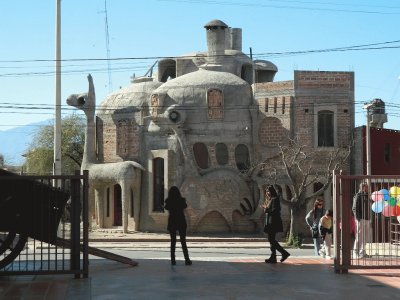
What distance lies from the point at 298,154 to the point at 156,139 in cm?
738

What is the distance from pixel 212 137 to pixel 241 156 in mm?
1793

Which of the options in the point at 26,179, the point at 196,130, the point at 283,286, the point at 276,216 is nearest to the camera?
the point at 283,286

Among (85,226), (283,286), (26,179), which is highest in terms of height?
(26,179)

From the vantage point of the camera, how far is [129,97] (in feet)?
128

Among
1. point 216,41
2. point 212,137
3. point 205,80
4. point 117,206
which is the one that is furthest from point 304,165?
point 117,206

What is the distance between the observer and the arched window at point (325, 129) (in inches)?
1367

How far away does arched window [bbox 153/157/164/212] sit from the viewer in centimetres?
3609

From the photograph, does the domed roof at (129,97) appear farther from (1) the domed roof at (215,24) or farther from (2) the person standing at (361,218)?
(2) the person standing at (361,218)

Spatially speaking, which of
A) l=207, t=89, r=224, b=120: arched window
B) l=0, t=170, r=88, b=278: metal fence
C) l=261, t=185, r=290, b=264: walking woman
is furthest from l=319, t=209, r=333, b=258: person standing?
l=207, t=89, r=224, b=120: arched window

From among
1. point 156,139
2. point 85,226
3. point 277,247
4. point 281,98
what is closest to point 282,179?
point 281,98

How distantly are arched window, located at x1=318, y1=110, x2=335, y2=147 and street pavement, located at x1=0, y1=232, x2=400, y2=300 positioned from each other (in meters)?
18.6

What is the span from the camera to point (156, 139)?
36.2 meters

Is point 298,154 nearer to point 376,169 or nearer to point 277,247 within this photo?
point 376,169

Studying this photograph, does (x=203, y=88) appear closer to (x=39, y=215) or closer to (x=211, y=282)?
(x=39, y=215)
